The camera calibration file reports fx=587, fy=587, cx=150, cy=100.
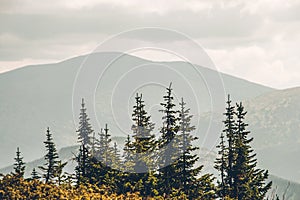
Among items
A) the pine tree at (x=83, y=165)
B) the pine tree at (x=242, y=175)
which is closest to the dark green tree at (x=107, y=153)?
the pine tree at (x=83, y=165)

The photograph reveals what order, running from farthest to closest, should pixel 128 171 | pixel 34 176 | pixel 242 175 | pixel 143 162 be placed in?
pixel 34 176, pixel 242 175, pixel 128 171, pixel 143 162

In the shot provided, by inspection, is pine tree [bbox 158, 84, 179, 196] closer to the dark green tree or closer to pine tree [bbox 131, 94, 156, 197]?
pine tree [bbox 131, 94, 156, 197]

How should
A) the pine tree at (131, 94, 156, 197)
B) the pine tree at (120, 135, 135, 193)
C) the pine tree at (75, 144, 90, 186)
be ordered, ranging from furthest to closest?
1. the pine tree at (75, 144, 90, 186)
2. the pine tree at (120, 135, 135, 193)
3. the pine tree at (131, 94, 156, 197)

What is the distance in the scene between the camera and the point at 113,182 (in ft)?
164

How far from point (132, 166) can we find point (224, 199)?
356 inches

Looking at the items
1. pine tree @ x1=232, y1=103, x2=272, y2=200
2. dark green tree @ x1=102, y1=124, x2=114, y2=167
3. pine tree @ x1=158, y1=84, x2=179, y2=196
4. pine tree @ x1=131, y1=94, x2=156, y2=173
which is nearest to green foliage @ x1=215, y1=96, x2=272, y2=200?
pine tree @ x1=232, y1=103, x2=272, y2=200

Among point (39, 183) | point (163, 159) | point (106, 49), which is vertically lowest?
point (39, 183)

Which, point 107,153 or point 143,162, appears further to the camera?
point 107,153

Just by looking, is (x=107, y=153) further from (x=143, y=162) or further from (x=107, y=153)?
(x=143, y=162)

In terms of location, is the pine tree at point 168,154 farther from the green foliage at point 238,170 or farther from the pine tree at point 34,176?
the pine tree at point 34,176

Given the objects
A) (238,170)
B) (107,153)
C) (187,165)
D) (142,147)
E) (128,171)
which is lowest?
(128,171)

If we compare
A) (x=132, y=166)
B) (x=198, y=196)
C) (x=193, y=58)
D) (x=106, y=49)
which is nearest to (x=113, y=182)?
(x=132, y=166)

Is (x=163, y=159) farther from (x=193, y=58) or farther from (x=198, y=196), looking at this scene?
(x=193, y=58)

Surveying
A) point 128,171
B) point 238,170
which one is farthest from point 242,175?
point 128,171
